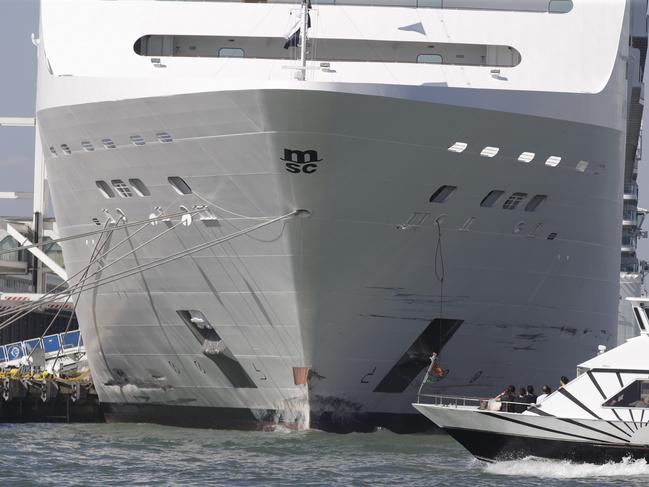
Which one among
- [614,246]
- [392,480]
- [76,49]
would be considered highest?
[76,49]

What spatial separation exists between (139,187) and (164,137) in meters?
1.47

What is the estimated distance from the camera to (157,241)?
28094 millimetres

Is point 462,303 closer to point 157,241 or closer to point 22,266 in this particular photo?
point 157,241

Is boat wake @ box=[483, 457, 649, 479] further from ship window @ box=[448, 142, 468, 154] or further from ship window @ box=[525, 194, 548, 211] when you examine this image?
ship window @ box=[525, 194, 548, 211]

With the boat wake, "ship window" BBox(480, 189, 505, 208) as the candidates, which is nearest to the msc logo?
"ship window" BBox(480, 189, 505, 208)

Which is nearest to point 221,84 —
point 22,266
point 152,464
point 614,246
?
point 152,464

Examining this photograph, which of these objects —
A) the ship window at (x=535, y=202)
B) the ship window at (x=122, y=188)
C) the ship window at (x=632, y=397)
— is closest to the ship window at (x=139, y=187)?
the ship window at (x=122, y=188)

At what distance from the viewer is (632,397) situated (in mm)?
23219

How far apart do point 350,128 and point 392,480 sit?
6312mm

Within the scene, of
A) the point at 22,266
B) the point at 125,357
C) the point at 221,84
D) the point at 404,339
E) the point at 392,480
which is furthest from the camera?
the point at 22,266

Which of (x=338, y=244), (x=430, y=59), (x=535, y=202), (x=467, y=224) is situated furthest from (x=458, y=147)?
(x=430, y=59)

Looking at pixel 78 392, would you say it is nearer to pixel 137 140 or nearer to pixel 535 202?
pixel 137 140

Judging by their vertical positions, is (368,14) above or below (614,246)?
above

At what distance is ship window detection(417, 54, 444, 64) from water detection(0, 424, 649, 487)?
6694 millimetres
